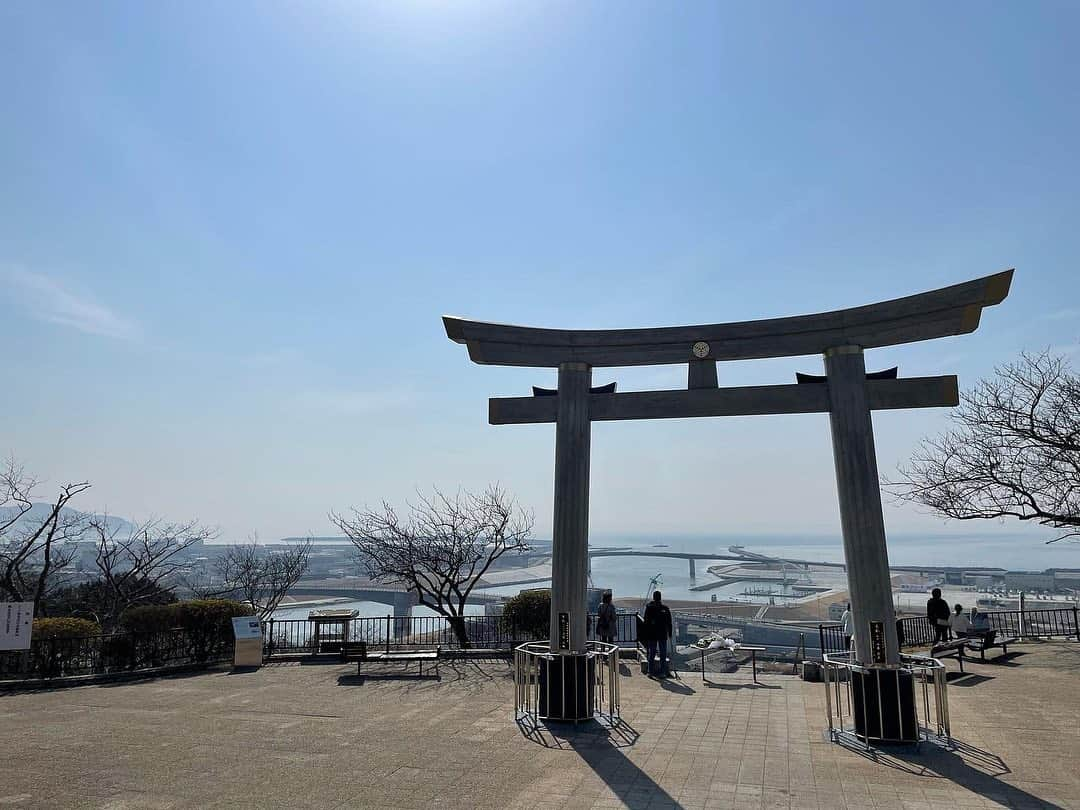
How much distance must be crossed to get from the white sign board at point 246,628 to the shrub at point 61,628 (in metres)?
2.45

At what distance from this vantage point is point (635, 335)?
9320 mm

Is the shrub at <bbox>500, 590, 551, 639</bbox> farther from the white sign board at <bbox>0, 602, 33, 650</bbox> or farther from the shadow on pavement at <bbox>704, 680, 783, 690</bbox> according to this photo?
the white sign board at <bbox>0, 602, 33, 650</bbox>

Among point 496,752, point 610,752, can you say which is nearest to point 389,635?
point 496,752

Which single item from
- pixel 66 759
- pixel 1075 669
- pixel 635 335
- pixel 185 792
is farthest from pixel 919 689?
pixel 66 759

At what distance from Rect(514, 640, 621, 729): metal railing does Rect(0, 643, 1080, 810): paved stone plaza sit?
281mm

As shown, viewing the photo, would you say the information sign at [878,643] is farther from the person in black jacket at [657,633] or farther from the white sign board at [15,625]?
the white sign board at [15,625]

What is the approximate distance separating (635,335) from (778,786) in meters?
5.67

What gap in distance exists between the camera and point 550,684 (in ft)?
27.6

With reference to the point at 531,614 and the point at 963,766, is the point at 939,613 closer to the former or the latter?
the point at 963,766

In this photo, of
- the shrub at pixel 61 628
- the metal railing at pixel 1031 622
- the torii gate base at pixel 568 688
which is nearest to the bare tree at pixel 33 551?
the shrub at pixel 61 628

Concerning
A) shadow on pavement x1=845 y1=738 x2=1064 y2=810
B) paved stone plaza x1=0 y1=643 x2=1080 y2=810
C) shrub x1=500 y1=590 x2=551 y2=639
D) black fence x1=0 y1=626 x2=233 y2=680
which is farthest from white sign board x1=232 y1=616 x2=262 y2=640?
shadow on pavement x1=845 y1=738 x2=1064 y2=810

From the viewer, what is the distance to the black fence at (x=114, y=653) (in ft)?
39.4

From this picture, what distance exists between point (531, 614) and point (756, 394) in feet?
25.9

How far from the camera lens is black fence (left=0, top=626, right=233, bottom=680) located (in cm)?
1201
